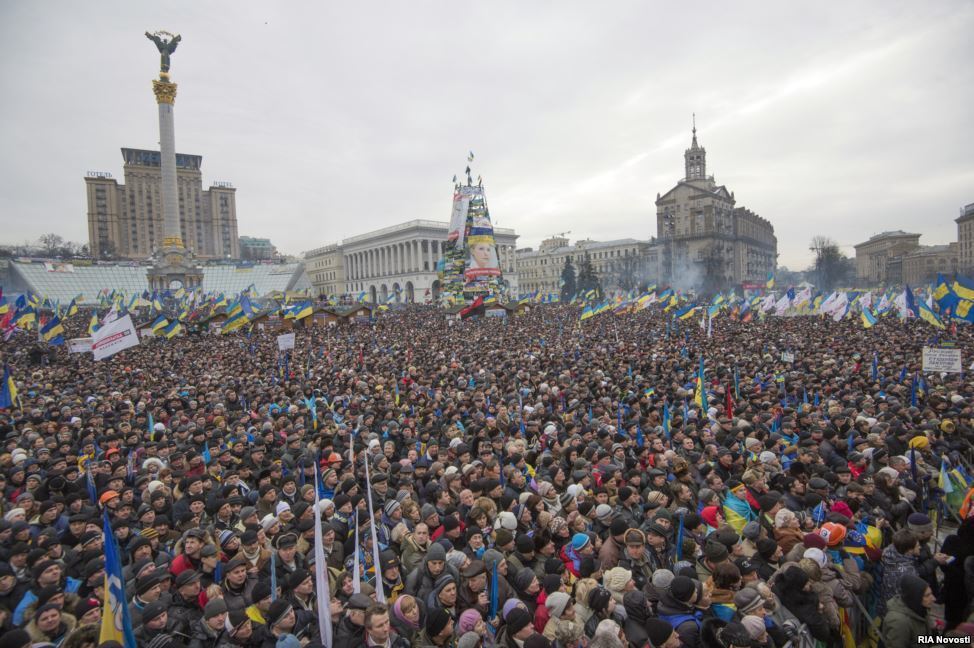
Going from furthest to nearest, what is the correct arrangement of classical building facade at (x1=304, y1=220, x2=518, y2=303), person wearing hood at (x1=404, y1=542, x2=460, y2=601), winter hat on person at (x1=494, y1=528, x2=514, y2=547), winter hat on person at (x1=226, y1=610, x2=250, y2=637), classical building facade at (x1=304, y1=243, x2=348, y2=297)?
classical building facade at (x1=304, y1=243, x2=348, y2=297) < classical building facade at (x1=304, y1=220, x2=518, y2=303) < winter hat on person at (x1=494, y1=528, x2=514, y2=547) < person wearing hood at (x1=404, y1=542, x2=460, y2=601) < winter hat on person at (x1=226, y1=610, x2=250, y2=637)

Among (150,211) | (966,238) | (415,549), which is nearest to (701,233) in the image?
(966,238)

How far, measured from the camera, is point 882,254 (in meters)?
114

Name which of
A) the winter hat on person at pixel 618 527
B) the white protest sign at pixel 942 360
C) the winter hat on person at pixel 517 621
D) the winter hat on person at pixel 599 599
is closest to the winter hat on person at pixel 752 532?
the winter hat on person at pixel 618 527

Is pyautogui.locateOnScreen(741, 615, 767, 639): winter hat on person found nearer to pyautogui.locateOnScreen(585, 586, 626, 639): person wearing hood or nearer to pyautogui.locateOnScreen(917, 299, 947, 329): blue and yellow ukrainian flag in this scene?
pyautogui.locateOnScreen(585, 586, 626, 639): person wearing hood

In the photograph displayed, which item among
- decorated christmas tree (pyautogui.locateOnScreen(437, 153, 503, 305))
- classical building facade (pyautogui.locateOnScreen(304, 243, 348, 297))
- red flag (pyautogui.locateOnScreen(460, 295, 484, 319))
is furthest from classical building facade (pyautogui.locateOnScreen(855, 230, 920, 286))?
Result: classical building facade (pyautogui.locateOnScreen(304, 243, 348, 297))

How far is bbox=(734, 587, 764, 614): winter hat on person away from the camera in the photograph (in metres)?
3.33

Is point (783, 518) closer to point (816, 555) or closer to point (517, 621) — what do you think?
point (816, 555)

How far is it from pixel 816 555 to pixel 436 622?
2729 millimetres

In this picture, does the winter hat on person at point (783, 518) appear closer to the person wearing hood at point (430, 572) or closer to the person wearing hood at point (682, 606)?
the person wearing hood at point (682, 606)

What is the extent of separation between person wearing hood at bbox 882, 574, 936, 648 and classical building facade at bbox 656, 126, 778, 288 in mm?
83157

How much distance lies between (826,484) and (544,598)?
134 inches

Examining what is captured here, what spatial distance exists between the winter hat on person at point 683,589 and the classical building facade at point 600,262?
8790 cm

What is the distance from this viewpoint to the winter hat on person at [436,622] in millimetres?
3506

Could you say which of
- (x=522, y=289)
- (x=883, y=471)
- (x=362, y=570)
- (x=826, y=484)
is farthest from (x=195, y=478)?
(x=522, y=289)
